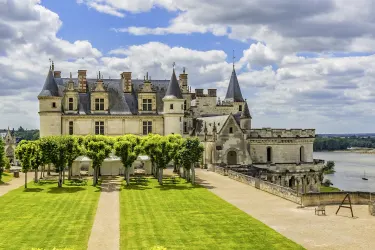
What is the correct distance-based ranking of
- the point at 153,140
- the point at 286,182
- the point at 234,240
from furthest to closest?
the point at 286,182, the point at 153,140, the point at 234,240

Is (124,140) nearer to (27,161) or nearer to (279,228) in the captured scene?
(27,161)

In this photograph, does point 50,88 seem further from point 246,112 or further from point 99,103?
point 246,112

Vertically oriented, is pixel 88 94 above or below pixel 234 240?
above

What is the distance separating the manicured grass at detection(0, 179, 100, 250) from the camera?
19234mm

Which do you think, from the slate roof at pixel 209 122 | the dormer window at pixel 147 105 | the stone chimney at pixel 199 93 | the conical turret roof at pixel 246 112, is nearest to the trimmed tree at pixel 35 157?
the dormer window at pixel 147 105

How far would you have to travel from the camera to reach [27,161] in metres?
37.3

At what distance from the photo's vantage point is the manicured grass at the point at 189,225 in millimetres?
18812

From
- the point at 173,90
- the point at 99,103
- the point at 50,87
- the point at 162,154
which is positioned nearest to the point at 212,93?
the point at 173,90

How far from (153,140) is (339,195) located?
16.6m

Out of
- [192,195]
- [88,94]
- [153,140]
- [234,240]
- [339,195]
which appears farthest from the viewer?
[88,94]

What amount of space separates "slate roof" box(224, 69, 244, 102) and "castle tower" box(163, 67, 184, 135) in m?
10.7

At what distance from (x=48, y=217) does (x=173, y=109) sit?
29.0m

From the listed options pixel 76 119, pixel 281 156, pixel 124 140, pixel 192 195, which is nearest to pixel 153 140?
pixel 124 140

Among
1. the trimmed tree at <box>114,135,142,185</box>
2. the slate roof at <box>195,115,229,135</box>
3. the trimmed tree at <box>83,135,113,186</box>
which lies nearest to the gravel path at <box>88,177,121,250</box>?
the trimmed tree at <box>83,135,113,186</box>
